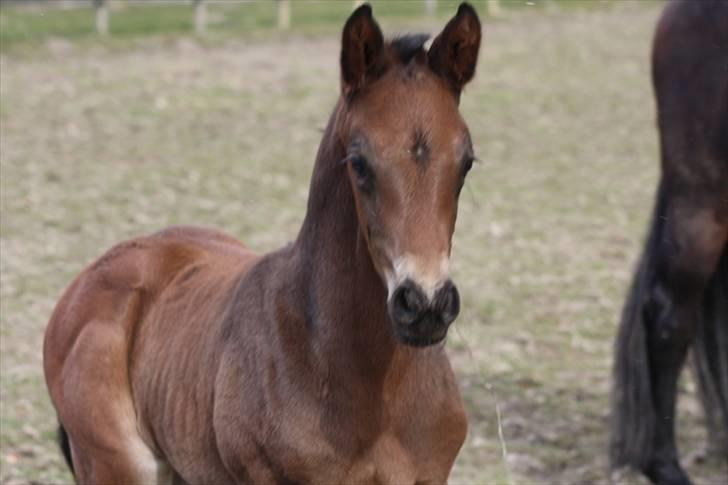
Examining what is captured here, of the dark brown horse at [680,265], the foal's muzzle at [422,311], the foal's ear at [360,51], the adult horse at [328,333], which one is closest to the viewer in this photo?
the foal's muzzle at [422,311]

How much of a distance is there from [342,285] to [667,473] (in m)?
2.66

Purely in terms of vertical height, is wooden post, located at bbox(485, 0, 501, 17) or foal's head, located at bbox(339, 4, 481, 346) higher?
foal's head, located at bbox(339, 4, 481, 346)

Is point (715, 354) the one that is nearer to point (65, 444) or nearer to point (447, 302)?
point (65, 444)

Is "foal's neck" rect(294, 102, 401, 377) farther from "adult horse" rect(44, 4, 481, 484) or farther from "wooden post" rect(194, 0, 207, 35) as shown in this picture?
"wooden post" rect(194, 0, 207, 35)

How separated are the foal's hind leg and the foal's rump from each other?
199cm

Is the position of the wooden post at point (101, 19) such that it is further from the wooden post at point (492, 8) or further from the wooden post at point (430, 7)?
the wooden post at point (492, 8)

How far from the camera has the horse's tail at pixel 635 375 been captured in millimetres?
6043

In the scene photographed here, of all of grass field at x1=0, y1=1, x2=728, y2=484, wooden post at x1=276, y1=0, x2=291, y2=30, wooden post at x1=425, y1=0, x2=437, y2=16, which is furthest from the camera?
wooden post at x1=425, y1=0, x2=437, y2=16

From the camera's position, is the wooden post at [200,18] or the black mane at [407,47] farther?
the wooden post at [200,18]

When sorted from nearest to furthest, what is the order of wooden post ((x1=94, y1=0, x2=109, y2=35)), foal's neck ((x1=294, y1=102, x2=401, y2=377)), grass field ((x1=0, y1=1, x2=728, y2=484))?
foal's neck ((x1=294, y1=102, x2=401, y2=377)), grass field ((x1=0, y1=1, x2=728, y2=484)), wooden post ((x1=94, y1=0, x2=109, y2=35))

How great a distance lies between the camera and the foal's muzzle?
10.2ft

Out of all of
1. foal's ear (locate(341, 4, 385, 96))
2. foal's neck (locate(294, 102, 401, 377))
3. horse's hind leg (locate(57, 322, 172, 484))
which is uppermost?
foal's ear (locate(341, 4, 385, 96))

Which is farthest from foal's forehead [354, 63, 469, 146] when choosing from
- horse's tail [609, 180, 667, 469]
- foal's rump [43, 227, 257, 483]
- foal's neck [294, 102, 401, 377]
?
horse's tail [609, 180, 667, 469]

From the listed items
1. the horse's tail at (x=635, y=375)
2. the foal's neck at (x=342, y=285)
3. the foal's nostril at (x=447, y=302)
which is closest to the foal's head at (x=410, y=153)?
the foal's nostril at (x=447, y=302)
